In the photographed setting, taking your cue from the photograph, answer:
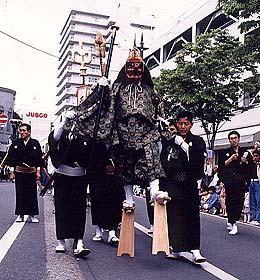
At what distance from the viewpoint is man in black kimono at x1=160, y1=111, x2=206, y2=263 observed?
19.4 feet

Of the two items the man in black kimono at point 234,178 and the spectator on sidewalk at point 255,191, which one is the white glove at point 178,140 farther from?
the spectator on sidewalk at point 255,191

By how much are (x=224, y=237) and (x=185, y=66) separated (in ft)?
43.6

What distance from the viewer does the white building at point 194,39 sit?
26.1 m

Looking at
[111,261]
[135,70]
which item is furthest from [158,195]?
[135,70]

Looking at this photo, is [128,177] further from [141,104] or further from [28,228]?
[28,228]

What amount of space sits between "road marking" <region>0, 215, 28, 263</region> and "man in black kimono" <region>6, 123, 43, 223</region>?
1.48 ft

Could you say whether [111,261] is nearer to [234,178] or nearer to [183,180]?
[183,180]

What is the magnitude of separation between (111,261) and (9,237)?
6.59 ft

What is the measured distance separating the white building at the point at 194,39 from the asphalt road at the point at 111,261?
39.8 ft

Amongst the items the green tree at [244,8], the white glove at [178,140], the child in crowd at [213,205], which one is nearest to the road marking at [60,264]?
the white glove at [178,140]

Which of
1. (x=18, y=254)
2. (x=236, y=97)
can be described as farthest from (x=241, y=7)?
(x=236, y=97)

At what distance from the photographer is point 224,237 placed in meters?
8.42

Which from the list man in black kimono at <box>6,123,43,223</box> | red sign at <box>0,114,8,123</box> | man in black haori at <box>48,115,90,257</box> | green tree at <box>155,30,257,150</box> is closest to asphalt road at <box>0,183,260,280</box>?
man in black haori at <box>48,115,90,257</box>

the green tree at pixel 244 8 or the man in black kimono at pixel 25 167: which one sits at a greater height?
the green tree at pixel 244 8
